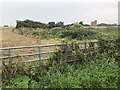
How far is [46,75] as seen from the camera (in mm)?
12328

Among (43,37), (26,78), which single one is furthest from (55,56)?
(43,37)

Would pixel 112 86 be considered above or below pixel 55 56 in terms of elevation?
below

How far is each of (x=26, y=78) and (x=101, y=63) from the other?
3933mm

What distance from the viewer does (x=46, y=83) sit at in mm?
11844

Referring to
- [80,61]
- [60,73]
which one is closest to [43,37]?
[80,61]

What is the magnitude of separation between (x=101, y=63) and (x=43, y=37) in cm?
2416

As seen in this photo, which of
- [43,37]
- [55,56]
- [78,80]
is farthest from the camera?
[43,37]

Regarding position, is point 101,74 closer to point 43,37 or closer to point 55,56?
point 55,56

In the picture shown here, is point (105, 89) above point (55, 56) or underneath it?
underneath

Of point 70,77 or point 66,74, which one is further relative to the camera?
A: point 66,74

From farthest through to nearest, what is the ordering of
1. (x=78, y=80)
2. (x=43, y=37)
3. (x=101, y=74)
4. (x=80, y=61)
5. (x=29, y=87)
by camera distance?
1. (x=43, y=37)
2. (x=80, y=61)
3. (x=101, y=74)
4. (x=78, y=80)
5. (x=29, y=87)

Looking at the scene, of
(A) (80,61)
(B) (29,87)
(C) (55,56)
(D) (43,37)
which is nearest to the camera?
(B) (29,87)

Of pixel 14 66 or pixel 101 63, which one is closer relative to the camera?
pixel 14 66

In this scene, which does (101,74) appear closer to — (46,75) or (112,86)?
(112,86)
